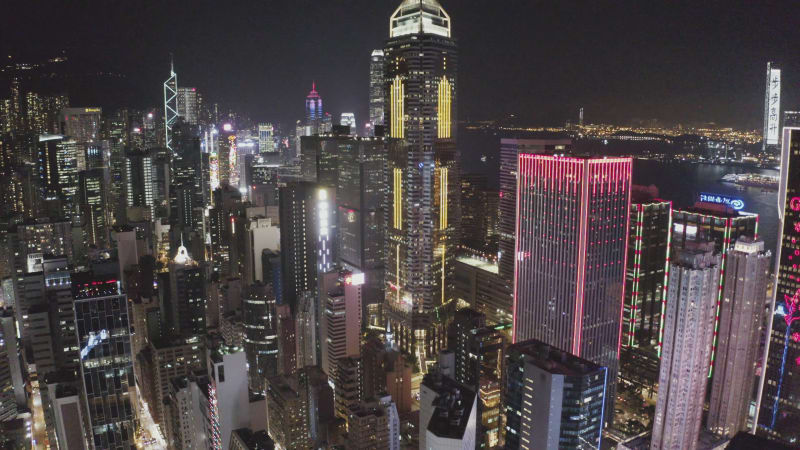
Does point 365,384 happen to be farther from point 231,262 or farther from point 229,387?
point 231,262

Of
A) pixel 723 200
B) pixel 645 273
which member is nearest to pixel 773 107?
pixel 723 200

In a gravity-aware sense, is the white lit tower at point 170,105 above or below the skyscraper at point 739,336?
above

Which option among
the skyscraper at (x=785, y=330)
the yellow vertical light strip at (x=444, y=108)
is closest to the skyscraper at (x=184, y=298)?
the yellow vertical light strip at (x=444, y=108)

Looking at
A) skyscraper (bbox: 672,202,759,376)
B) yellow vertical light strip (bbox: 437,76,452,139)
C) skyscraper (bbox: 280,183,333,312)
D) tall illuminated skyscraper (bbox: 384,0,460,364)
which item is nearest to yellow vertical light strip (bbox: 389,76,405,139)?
tall illuminated skyscraper (bbox: 384,0,460,364)

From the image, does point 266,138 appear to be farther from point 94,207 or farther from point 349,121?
point 94,207

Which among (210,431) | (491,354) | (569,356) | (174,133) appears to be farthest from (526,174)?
(174,133)

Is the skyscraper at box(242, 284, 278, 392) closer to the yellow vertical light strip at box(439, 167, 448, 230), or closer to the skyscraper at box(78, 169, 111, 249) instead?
the yellow vertical light strip at box(439, 167, 448, 230)

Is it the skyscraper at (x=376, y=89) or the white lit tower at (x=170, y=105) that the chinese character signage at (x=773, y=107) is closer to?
the skyscraper at (x=376, y=89)
